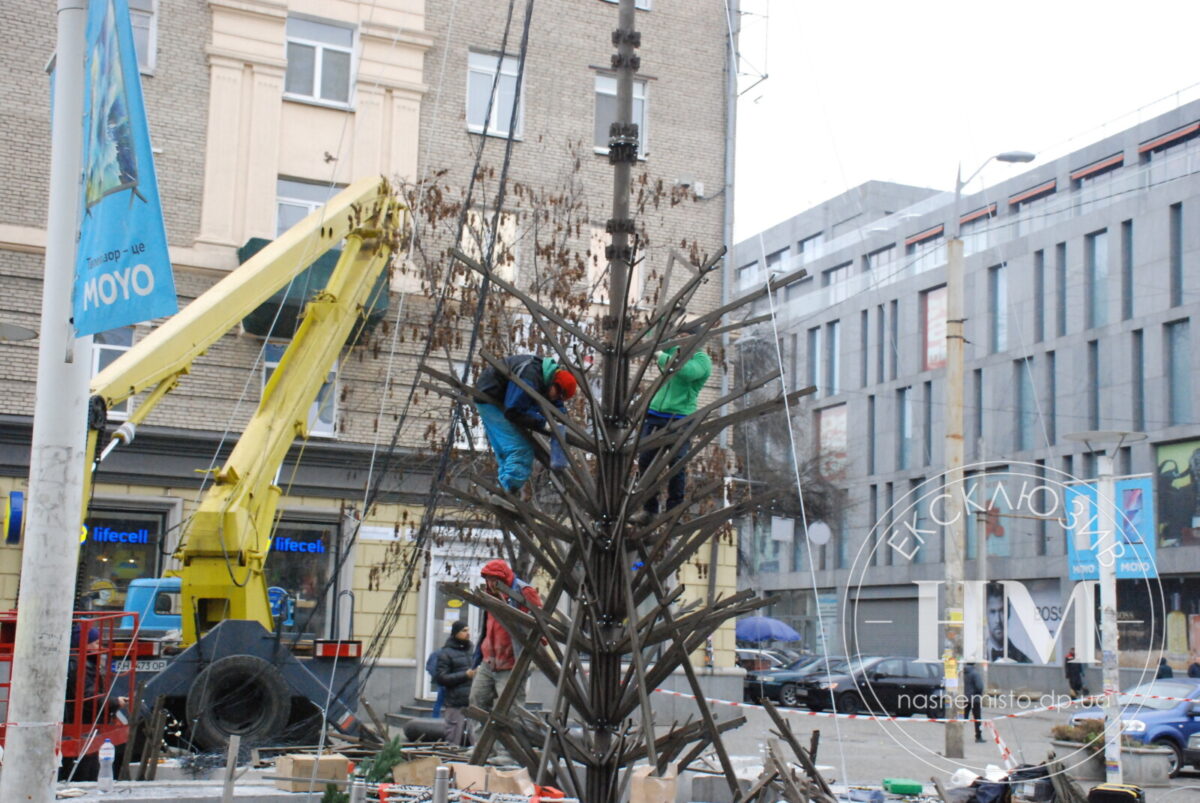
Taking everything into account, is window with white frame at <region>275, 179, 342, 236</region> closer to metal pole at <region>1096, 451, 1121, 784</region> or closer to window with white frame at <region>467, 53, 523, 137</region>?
window with white frame at <region>467, 53, 523, 137</region>

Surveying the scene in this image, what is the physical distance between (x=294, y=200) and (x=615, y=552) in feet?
61.3

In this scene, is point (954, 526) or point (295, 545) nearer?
point (954, 526)

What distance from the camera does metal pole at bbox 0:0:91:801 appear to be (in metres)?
6.52

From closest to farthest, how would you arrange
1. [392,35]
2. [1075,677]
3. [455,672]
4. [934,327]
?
[455,672]
[392,35]
[1075,677]
[934,327]

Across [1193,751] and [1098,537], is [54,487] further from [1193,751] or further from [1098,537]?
[1193,751]

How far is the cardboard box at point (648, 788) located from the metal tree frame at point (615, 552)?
30cm

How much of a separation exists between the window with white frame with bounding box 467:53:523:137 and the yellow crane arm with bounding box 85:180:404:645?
25.2 feet

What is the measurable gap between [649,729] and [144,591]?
13.8 meters

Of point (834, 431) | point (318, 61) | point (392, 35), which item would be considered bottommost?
point (834, 431)

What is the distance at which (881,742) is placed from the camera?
75.3 ft

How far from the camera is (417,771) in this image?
965 centimetres

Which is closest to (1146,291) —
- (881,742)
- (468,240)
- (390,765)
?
(881,742)

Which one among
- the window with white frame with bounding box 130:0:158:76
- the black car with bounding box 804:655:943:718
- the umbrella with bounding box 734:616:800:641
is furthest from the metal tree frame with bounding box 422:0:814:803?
the umbrella with bounding box 734:616:800:641

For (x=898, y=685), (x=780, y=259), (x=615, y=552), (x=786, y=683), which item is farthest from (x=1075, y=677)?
(x=780, y=259)
